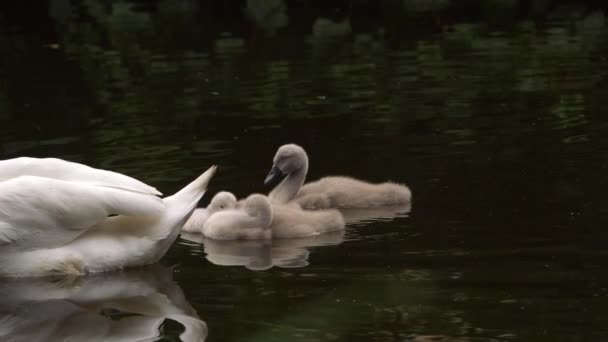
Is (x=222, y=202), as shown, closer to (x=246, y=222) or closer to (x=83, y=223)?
(x=246, y=222)

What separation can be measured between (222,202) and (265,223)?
17.8 inches

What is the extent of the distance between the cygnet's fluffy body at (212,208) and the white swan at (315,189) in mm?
492

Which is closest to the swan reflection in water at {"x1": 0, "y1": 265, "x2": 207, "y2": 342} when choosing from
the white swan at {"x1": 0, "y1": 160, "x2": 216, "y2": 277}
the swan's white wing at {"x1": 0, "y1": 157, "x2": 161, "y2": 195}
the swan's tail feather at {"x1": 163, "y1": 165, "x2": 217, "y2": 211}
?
the white swan at {"x1": 0, "y1": 160, "x2": 216, "y2": 277}

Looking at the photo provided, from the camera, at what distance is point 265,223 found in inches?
334

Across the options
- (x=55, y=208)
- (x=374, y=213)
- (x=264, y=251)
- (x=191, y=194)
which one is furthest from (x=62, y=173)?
(x=374, y=213)

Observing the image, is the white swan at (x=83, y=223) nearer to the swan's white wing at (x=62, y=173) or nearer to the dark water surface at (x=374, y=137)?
the swan's white wing at (x=62, y=173)

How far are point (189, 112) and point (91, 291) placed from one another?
19.8 feet

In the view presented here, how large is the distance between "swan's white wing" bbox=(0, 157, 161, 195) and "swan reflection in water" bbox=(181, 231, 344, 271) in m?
0.58

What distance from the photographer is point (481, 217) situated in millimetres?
8477

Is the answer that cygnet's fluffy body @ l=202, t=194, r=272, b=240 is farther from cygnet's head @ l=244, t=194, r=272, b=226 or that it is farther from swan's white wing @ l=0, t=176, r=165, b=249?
swan's white wing @ l=0, t=176, r=165, b=249

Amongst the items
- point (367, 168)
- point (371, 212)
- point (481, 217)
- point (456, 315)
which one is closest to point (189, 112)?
point (367, 168)

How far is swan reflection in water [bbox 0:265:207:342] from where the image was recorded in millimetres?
6676

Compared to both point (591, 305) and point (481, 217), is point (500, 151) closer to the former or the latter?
point (481, 217)

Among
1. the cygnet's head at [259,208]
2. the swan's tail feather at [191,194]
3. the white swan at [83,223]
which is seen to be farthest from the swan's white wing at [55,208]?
the cygnet's head at [259,208]
